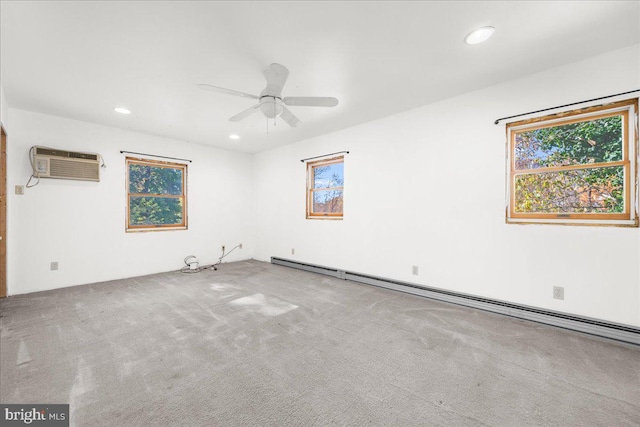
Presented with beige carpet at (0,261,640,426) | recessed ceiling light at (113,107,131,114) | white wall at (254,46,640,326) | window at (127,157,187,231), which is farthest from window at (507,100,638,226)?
window at (127,157,187,231)

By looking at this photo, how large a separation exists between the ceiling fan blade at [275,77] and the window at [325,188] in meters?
2.26

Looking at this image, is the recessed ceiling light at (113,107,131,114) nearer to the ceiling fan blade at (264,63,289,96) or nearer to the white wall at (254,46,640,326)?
A: the ceiling fan blade at (264,63,289,96)

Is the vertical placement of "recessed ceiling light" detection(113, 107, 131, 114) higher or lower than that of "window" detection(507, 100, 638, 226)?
higher

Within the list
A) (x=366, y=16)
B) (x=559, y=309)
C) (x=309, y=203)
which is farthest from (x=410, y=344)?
(x=309, y=203)

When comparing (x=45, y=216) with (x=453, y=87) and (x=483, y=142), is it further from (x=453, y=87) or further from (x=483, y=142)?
(x=483, y=142)

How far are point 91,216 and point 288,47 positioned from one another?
13.6 feet

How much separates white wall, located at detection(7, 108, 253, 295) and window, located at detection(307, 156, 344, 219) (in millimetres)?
2129

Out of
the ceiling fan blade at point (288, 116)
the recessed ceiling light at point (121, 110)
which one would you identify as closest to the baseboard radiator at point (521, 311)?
the ceiling fan blade at point (288, 116)

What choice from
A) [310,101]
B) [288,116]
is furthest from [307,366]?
[288,116]

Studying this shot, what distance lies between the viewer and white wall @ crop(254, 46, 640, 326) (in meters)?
2.35

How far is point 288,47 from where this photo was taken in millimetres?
2227

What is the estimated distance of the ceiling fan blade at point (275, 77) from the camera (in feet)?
7.52

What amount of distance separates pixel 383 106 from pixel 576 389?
3.30 m

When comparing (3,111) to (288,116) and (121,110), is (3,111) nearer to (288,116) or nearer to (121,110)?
(121,110)
